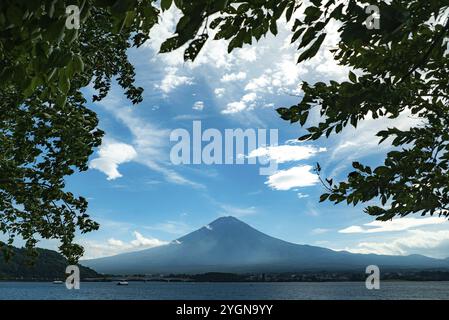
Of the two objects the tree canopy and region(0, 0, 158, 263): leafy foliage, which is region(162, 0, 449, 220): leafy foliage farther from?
region(0, 0, 158, 263): leafy foliage

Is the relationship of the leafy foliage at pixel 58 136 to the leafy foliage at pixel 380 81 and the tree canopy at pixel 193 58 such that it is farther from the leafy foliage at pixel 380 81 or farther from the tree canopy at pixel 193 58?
the leafy foliage at pixel 380 81

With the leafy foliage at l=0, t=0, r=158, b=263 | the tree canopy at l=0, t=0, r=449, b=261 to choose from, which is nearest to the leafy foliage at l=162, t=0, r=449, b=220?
the tree canopy at l=0, t=0, r=449, b=261

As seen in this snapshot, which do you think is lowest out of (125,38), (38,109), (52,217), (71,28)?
(52,217)

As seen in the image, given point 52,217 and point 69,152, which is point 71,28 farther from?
point 52,217

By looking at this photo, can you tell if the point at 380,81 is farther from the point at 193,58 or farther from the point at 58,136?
the point at 58,136

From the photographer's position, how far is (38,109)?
432 inches

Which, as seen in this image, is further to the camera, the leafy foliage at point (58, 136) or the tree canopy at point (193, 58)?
the leafy foliage at point (58, 136)

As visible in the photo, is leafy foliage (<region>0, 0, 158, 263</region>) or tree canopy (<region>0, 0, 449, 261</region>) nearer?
tree canopy (<region>0, 0, 449, 261</region>)

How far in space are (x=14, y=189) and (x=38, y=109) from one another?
97.8 inches

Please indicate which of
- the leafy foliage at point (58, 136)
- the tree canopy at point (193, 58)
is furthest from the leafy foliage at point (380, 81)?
the leafy foliage at point (58, 136)

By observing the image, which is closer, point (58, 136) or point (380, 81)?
point (380, 81)

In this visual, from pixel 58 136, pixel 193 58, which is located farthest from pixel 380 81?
pixel 58 136

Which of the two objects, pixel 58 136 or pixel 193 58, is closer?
pixel 193 58
